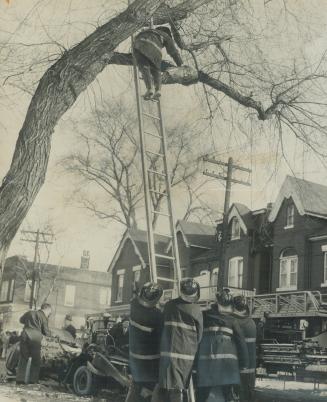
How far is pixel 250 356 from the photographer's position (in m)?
7.25

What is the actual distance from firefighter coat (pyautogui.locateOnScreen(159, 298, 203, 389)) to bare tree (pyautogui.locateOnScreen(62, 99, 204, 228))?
2844 millimetres

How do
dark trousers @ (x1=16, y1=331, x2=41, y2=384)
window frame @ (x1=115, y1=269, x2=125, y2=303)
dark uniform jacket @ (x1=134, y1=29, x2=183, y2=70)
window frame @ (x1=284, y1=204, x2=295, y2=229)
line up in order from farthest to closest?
window frame @ (x1=115, y1=269, x2=125, y2=303) → window frame @ (x1=284, y1=204, x2=295, y2=229) → dark trousers @ (x1=16, y1=331, x2=41, y2=384) → dark uniform jacket @ (x1=134, y1=29, x2=183, y2=70)

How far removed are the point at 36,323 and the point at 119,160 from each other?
3.54 m

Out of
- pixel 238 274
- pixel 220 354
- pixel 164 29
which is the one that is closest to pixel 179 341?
pixel 220 354

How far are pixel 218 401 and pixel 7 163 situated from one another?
3794 mm

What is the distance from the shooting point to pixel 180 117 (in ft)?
30.2

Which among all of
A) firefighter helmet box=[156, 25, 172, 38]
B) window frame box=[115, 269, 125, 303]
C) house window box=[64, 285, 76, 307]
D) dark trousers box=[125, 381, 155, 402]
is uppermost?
firefighter helmet box=[156, 25, 172, 38]

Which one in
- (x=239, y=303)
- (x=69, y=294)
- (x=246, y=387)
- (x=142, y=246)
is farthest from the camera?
(x=142, y=246)

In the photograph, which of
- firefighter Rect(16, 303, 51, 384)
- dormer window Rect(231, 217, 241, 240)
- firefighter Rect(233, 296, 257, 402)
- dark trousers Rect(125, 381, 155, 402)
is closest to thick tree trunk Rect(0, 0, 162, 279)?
dark trousers Rect(125, 381, 155, 402)

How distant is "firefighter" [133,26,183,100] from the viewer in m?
6.93

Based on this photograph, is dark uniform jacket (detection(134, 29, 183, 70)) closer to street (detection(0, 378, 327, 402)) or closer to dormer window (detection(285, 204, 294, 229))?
street (detection(0, 378, 327, 402))

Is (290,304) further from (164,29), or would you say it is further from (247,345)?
(164,29)

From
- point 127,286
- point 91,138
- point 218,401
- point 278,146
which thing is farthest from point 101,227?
point 127,286

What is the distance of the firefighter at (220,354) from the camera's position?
6707 mm
